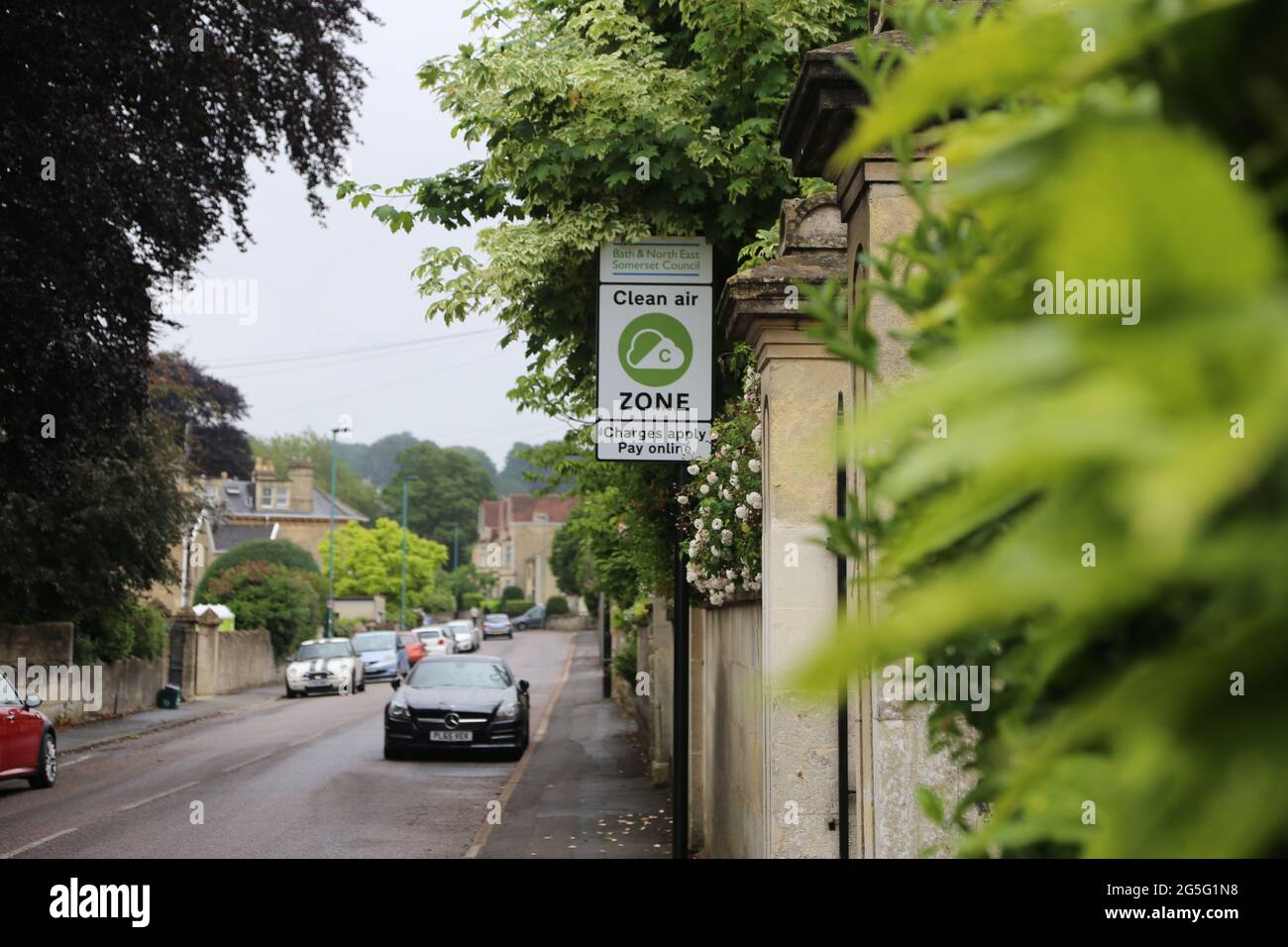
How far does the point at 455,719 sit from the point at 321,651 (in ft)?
63.7

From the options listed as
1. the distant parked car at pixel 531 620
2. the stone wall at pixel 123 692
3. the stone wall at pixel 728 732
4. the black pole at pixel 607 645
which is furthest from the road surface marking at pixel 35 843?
the distant parked car at pixel 531 620

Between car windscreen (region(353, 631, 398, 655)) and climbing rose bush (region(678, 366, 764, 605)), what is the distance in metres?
36.3

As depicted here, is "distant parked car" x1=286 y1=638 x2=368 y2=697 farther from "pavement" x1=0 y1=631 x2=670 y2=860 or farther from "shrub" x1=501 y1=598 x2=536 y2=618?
"shrub" x1=501 y1=598 x2=536 y2=618

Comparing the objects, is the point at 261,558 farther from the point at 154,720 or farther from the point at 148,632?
the point at 154,720

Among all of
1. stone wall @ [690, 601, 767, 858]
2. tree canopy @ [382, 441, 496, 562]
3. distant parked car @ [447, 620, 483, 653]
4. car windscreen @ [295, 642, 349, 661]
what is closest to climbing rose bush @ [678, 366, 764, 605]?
stone wall @ [690, 601, 767, 858]

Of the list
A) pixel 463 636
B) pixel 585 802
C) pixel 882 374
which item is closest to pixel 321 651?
pixel 463 636

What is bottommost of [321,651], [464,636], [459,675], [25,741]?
[464,636]

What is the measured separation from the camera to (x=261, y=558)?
51.0 m

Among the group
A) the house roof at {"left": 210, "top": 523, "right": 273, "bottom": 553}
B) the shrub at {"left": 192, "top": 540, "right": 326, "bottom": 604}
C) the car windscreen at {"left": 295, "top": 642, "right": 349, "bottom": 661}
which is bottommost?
the car windscreen at {"left": 295, "top": 642, "right": 349, "bottom": 661}

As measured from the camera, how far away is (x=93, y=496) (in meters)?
25.4

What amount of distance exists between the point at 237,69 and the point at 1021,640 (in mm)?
15840

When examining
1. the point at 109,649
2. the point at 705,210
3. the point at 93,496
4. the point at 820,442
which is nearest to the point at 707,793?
the point at 705,210

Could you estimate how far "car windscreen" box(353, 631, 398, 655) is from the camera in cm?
4447
